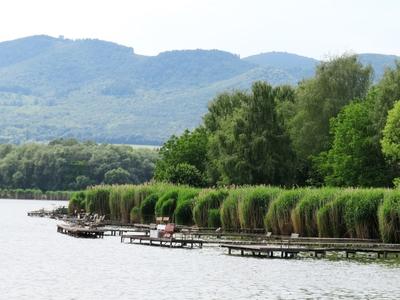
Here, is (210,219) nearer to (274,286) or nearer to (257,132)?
(257,132)

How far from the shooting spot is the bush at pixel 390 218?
70500 mm

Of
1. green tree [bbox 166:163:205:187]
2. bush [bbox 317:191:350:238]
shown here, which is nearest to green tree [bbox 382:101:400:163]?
bush [bbox 317:191:350:238]

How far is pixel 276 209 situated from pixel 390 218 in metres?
11.3

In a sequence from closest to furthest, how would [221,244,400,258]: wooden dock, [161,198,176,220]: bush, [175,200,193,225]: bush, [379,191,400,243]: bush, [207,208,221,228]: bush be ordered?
[221,244,400,258]: wooden dock, [379,191,400,243]: bush, [207,208,221,228]: bush, [175,200,193,225]: bush, [161,198,176,220]: bush

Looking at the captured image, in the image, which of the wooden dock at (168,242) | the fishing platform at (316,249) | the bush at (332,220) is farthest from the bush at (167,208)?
the fishing platform at (316,249)

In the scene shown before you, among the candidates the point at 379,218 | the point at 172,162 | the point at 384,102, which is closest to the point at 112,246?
the point at 379,218

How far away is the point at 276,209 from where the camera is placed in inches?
3157

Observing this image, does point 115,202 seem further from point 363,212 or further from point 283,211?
point 363,212

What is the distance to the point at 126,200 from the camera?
358ft

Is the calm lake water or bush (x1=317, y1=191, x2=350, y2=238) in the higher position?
bush (x1=317, y1=191, x2=350, y2=238)

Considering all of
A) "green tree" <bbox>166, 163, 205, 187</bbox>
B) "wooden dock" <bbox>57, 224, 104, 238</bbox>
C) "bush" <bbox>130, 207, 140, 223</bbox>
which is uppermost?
"green tree" <bbox>166, 163, 205, 187</bbox>

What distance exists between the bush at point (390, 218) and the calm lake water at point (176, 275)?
7.32 metres

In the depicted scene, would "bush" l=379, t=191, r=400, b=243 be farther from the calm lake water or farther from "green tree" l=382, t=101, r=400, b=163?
"green tree" l=382, t=101, r=400, b=163

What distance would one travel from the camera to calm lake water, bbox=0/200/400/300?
155 feet
